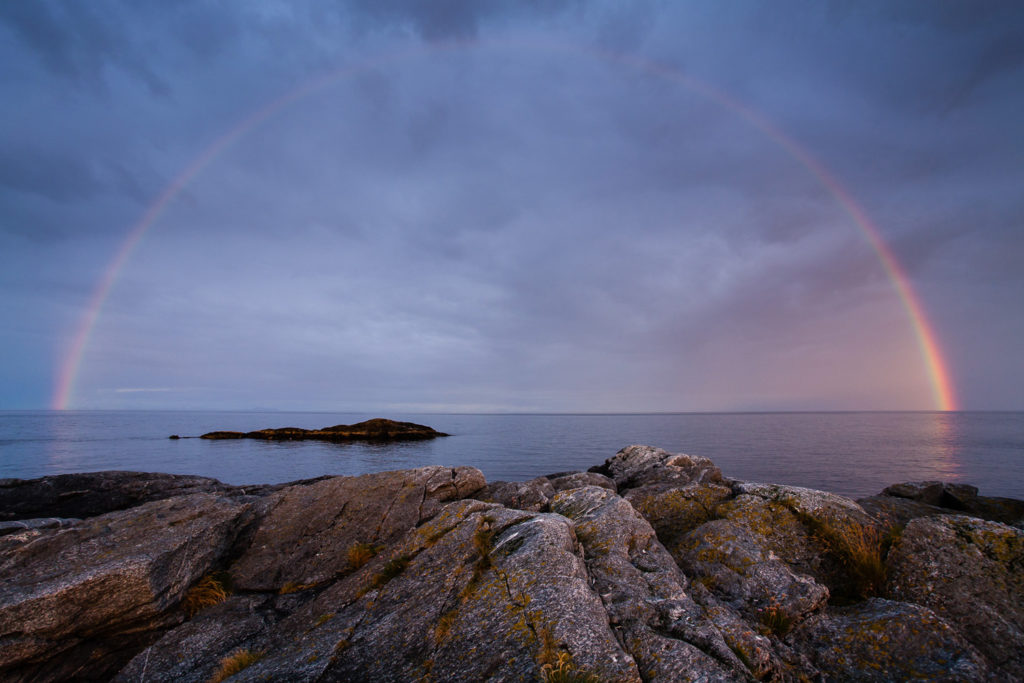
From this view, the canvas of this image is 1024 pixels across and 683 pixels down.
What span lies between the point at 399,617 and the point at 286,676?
5.13ft

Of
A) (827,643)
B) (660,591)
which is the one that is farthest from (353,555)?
(827,643)

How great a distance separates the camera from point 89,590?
25.5 feet

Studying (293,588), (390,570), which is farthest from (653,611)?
(293,588)

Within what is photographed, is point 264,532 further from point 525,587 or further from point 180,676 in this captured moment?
point 525,587

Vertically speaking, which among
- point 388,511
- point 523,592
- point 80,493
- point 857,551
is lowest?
point 857,551

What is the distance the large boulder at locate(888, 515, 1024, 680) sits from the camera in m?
6.83

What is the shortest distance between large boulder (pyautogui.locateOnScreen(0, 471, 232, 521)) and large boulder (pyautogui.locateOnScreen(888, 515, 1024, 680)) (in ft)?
64.2

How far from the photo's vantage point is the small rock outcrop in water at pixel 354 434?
94.0m

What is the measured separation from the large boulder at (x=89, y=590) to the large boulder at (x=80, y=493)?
6.82m

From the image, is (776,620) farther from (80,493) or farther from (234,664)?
(80,493)

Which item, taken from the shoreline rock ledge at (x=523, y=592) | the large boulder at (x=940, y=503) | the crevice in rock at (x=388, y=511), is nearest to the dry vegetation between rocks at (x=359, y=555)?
the shoreline rock ledge at (x=523, y=592)

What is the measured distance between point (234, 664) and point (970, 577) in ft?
40.3

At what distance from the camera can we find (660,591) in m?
7.00

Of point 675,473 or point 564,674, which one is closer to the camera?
point 564,674
